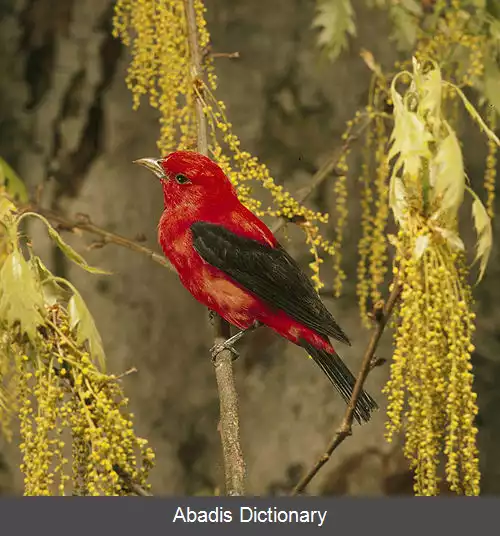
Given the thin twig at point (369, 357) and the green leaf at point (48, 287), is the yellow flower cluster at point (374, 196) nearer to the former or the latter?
the thin twig at point (369, 357)

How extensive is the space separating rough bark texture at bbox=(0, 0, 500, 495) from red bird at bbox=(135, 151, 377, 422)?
32cm

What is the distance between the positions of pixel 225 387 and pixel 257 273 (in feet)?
0.49

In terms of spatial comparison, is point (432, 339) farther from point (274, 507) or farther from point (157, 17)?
point (157, 17)

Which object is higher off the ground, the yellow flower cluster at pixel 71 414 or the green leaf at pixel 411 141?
the green leaf at pixel 411 141

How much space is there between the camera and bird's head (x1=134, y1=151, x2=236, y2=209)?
3.34 ft

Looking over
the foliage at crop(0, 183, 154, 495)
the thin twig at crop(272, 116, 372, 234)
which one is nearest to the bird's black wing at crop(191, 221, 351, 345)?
the thin twig at crop(272, 116, 372, 234)

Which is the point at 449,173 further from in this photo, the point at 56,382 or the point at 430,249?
the point at 56,382

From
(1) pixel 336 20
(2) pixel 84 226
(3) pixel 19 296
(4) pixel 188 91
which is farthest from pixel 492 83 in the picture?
(3) pixel 19 296

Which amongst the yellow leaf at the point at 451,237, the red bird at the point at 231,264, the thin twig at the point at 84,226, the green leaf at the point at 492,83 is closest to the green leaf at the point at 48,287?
the red bird at the point at 231,264

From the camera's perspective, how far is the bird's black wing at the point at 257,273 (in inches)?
39.8

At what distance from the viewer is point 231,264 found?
1.02 m

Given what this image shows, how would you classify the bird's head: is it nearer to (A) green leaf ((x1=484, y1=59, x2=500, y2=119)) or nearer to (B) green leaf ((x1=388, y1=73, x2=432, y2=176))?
(B) green leaf ((x1=388, y1=73, x2=432, y2=176))

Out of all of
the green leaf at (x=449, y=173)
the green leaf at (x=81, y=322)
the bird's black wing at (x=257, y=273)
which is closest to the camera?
the green leaf at (x=449, y=173)

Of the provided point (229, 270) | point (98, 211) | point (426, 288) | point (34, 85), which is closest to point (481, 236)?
point (426, 288)
